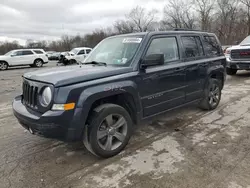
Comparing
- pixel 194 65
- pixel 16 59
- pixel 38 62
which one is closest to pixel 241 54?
pixel 194 65

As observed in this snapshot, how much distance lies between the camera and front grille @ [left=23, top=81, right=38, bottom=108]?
11.0ft

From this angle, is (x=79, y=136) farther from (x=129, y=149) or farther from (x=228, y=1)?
(x=228, y=1)

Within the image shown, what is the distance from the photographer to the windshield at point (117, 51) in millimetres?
3961

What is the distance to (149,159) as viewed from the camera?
3.45m

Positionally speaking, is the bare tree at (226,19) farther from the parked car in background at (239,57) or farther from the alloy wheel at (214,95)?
the alloy wheel at (214,95)

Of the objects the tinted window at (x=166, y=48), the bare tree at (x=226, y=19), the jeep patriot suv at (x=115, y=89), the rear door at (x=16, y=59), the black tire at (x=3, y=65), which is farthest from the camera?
the bare tree at (x=226, y=19)

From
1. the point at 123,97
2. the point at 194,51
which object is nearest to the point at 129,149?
the point at 123,97

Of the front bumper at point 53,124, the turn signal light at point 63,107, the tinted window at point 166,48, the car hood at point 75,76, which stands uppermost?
the tinted window at point 166,48

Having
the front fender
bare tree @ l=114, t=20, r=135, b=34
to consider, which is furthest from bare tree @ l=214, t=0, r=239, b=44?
the front fender

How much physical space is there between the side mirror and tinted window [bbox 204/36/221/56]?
6.52 feet

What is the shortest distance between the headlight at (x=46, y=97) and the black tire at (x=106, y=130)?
611 mm

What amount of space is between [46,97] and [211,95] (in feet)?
12.9

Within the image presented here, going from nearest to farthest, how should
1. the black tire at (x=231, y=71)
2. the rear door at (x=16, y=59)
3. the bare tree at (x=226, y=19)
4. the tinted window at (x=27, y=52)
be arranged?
the black tire at (x=231, y=71) → the rear door at (x=16, y=59) → the tinted window at (x=27, y=52) → the bare tree at (x=226, y=19)

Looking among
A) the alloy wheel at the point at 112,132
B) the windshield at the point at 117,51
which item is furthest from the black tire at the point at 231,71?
the alloy wheel at the point at 112,132
